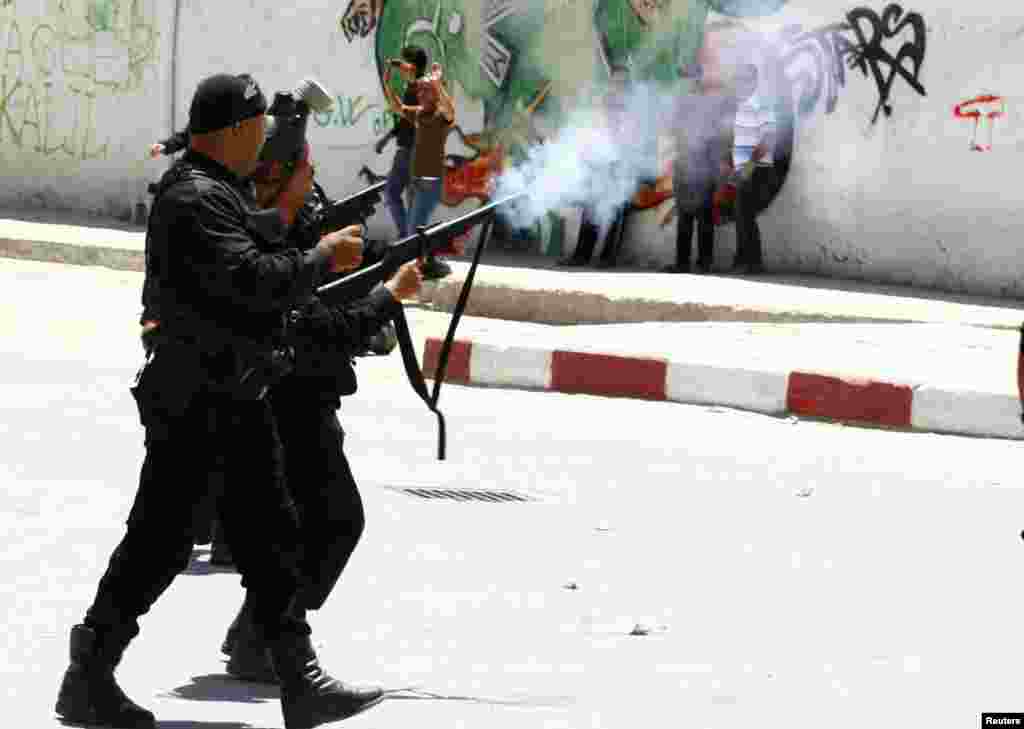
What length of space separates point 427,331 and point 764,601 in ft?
26.2

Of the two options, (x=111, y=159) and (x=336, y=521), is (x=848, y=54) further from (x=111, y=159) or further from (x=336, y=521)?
(x=336, y=521)

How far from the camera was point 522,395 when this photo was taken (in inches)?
466

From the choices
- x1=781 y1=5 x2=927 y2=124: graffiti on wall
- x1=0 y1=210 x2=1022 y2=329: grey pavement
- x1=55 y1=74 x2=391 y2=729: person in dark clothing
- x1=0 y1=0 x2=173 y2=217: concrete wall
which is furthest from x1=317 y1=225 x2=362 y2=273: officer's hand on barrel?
x1=0 y1=0 x2=173 y2=217: concrete wall

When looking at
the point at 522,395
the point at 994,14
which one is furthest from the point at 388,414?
the point at 994,14

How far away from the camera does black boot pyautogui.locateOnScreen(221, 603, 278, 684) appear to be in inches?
225

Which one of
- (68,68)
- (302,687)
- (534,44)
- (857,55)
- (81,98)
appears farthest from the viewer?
(68,68)

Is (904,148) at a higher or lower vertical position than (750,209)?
higher

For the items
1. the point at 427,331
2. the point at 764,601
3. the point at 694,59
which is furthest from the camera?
the point at 694,59

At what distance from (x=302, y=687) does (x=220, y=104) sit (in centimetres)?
122

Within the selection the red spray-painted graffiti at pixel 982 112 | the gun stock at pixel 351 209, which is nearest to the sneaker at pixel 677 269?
the red spray-painted graffiti at pixel 982 112

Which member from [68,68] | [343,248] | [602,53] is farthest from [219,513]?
[68,68]

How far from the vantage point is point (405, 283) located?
561 cm

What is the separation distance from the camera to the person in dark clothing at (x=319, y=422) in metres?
5.61

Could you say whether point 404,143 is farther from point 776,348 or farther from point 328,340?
point 328,340
